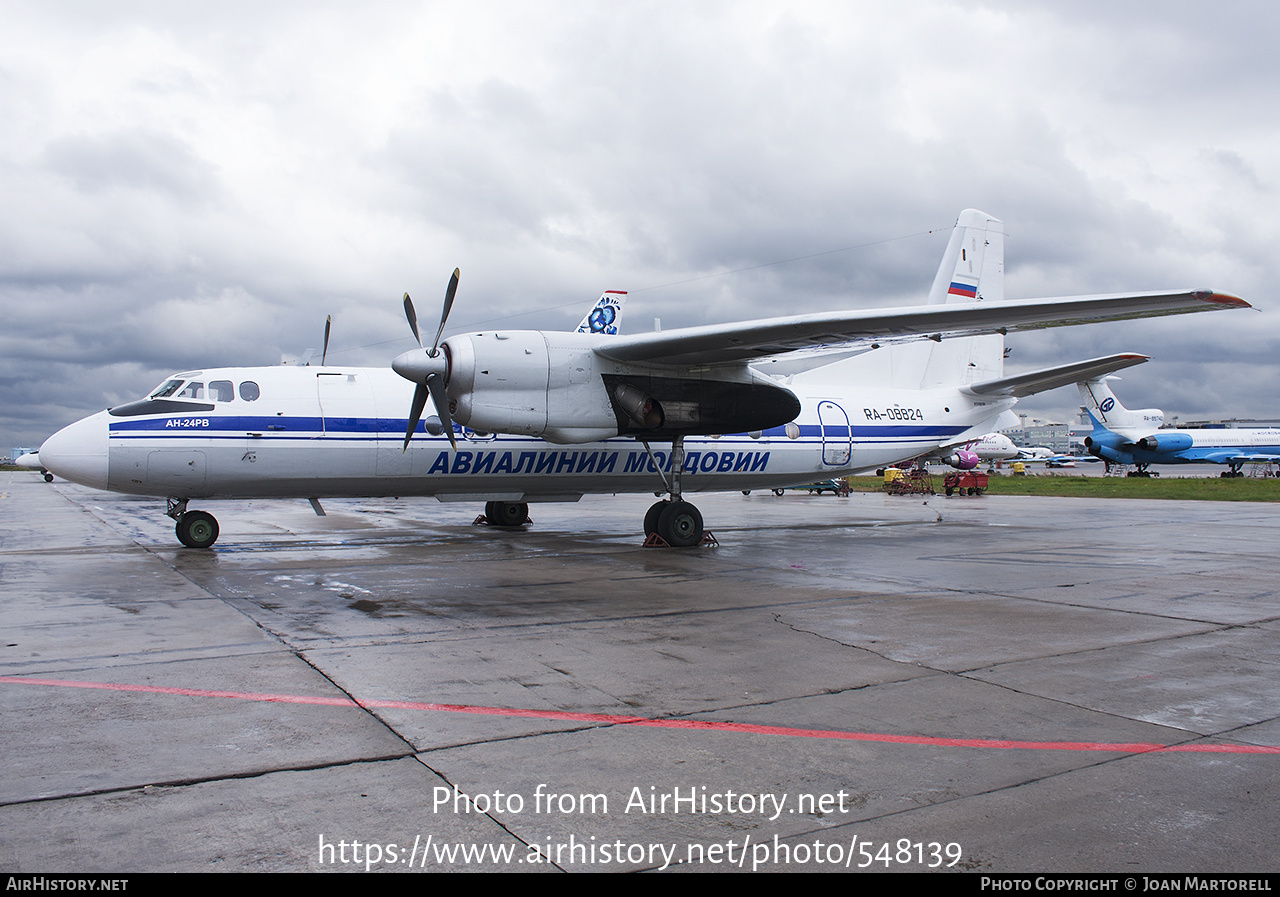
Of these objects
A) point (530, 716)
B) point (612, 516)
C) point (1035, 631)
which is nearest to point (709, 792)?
point (530, 716)

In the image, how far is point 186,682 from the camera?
6.06m

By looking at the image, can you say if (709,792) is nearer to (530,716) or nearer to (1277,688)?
(530,716)

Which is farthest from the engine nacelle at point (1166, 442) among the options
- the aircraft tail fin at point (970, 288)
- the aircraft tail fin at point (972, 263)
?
the aircraft tail fin at point (972, 263)

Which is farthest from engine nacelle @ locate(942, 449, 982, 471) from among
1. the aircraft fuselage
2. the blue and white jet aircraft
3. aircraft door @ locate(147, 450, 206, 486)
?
aircraft door @ locate(147, 450, 206, 486)

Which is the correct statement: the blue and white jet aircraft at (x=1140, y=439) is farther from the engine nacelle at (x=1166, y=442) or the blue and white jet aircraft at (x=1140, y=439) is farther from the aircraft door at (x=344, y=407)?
the aircraft door at (x=344, y=407)

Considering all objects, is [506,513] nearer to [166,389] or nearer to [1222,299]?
[166,389]

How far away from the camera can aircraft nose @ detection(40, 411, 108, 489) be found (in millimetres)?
13633

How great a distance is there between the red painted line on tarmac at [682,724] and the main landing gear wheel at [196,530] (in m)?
9.39

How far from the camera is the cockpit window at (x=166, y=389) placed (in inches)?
570

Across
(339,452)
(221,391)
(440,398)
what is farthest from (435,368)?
(221,391)

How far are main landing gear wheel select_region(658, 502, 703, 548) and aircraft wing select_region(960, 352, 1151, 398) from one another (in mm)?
8687

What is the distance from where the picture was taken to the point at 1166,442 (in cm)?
6159

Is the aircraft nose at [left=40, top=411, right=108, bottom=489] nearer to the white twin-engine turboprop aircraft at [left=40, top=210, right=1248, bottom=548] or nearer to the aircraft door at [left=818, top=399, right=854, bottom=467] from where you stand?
the white twin-engine turboprop aircraft at [left=40, top=210, right=1248, bottom=548]

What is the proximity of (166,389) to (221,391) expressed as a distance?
910 millimetres
